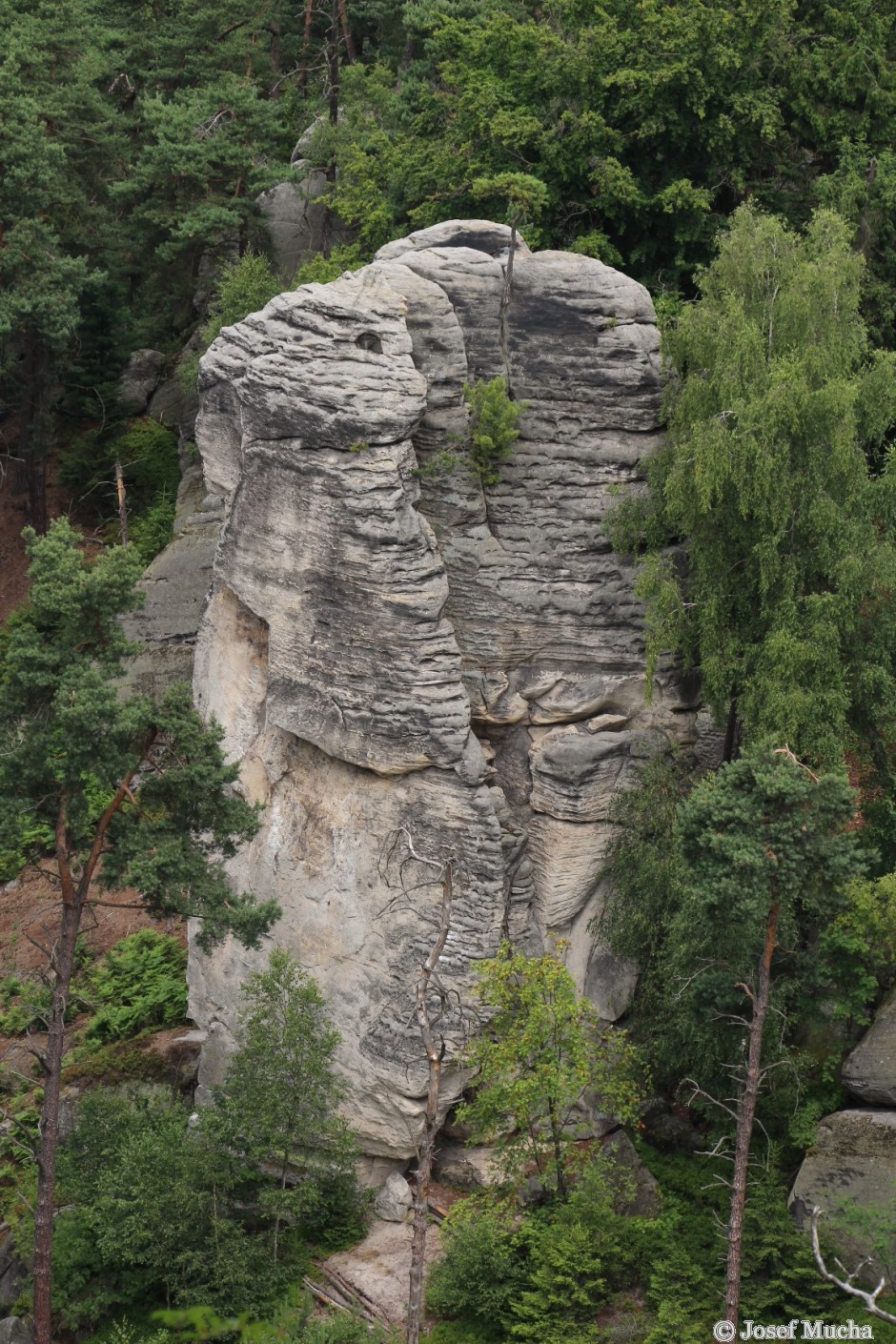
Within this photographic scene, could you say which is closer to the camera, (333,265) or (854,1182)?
(854,1182)

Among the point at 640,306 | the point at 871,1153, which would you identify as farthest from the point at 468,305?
the point at 871,1153

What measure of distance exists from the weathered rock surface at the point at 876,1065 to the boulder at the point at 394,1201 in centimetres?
667

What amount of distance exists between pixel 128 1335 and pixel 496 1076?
236 inches

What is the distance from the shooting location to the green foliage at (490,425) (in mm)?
23219

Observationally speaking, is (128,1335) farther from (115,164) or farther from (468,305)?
(115,164)

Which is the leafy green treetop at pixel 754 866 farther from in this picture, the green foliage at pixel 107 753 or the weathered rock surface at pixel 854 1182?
the green foliage at pixel 107 753

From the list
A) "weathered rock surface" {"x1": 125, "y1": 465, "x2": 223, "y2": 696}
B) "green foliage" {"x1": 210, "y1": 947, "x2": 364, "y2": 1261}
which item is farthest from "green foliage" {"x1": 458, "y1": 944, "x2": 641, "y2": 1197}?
"weathered rock surface" {"x1": 125, "y1": 465, "x2": 223, "y2": 696}

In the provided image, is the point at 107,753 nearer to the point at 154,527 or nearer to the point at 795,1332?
the point at 795,1332

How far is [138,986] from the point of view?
29375 millimetres

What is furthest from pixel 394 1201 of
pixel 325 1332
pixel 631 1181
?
pixel 631 1181

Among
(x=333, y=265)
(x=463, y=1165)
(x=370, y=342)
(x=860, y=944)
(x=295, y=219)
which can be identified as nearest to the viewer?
(x=860, y=944)

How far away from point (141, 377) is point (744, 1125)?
87.5 ft

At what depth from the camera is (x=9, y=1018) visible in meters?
29.9

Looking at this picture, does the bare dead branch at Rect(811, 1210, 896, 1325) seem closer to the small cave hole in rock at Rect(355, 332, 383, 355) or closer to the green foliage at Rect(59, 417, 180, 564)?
the small cave hole in rock at Rect(355, 332, 383, 355)
